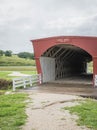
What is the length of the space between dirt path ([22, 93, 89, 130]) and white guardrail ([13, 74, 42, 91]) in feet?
15.8

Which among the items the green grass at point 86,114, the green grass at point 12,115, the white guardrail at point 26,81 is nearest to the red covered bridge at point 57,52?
the white guardrail at point 26,81

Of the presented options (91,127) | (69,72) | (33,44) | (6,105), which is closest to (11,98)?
(6,105)

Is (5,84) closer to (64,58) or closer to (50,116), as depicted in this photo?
(64,58)

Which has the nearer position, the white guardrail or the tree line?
the white guardrail

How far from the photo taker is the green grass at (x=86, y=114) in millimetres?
8312

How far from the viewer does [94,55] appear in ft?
60.0

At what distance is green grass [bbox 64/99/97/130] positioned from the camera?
831 centimetres

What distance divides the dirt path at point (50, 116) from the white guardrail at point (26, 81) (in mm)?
4826

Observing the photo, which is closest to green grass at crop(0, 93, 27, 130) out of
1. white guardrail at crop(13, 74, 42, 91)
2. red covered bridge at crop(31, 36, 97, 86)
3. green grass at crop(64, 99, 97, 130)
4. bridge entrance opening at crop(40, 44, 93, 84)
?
green grass at crop(64, 99, 97, 130)

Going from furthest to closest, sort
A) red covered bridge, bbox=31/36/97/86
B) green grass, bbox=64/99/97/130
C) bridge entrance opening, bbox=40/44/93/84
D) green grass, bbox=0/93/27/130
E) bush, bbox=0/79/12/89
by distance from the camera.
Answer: bush, bbox=0/79/12/89, bridge entrance opening, bbox=40/44/93/84, red covered bridge, bbox=31/36/97/86, green grass, bbox=64/99/97/130, green grass, bbox=0/93/27/130

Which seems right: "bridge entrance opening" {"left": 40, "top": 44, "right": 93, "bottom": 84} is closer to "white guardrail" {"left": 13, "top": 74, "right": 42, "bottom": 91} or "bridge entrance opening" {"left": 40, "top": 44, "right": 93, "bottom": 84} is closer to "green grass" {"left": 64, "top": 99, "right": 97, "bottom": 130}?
"white guardrail" {"left": 13, "top": 74, "right": 42, "bottom": 91}

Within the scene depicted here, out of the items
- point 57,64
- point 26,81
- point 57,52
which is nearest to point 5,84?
point 26,81

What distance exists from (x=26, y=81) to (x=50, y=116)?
980cm

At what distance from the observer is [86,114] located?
9.51 m
